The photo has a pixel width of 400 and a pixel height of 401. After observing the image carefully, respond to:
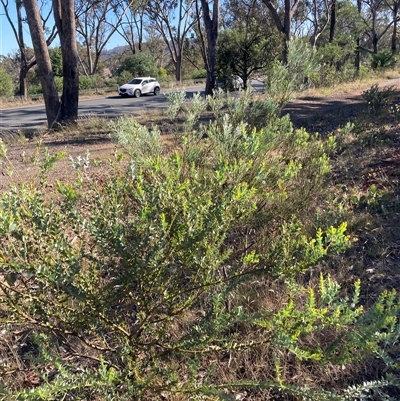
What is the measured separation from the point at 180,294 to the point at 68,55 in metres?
10.4

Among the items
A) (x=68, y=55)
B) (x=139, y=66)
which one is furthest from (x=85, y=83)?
(x=68, y=55)

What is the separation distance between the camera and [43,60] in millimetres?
10438

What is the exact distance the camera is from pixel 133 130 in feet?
10.8

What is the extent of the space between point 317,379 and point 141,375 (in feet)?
3.03

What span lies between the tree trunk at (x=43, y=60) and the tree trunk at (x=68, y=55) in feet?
0.89

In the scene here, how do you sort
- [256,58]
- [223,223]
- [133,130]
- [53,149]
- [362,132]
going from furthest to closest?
[256,58] < [53,149] < [362,132] < [133,130] < [223,223]

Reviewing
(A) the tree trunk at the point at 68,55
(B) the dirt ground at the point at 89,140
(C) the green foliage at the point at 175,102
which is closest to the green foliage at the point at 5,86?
(A) the tree trunk at the point at 68,55

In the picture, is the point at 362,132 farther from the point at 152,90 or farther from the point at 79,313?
the point at 152,90

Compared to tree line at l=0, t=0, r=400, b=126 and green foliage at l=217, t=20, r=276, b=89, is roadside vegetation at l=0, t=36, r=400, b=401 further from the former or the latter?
green foliage at l=217, t=20, r=276, b=89

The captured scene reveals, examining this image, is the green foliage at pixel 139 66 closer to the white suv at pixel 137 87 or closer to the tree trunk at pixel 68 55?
the white suv at pixel 137 87

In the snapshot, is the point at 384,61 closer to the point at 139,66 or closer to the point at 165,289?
the point at 139,66

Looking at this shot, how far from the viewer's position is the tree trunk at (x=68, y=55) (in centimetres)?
1046

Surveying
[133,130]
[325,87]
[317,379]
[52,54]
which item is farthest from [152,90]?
[317,379]

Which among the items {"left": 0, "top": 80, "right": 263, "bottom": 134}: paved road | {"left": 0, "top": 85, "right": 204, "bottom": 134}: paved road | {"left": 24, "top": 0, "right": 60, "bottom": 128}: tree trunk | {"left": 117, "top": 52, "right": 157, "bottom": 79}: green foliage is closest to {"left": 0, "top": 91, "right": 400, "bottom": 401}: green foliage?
{"left": 24, "top": 0, "right": 60, "bottom": 128}: tree trunk
